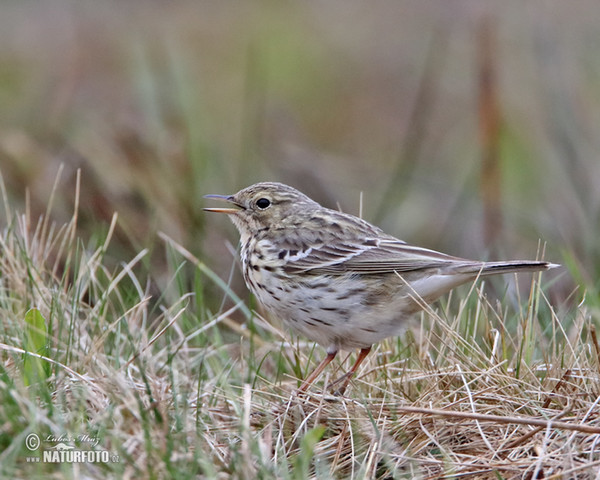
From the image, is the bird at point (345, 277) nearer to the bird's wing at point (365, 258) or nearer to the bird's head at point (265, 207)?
the bird's wing at point (365, 258)

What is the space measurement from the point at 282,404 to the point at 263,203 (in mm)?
1687

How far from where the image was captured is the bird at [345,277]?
4.85m

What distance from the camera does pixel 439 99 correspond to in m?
15.2

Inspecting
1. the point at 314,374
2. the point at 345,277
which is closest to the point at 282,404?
the point at 314,374

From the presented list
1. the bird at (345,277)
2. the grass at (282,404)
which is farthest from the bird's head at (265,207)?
the grass at (282,404)

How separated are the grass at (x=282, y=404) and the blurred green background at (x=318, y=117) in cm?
89

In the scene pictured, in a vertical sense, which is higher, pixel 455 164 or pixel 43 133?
pixel 43 133

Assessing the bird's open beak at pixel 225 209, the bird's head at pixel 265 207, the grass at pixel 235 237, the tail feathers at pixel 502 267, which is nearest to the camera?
the grass at pixel 235 237

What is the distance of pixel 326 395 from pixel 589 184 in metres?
5.04

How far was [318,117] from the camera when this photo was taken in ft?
46.5

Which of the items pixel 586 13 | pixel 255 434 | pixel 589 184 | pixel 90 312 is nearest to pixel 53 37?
pixel 586 13

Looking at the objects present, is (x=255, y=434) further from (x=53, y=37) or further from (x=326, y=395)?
(x=53, y=37)
